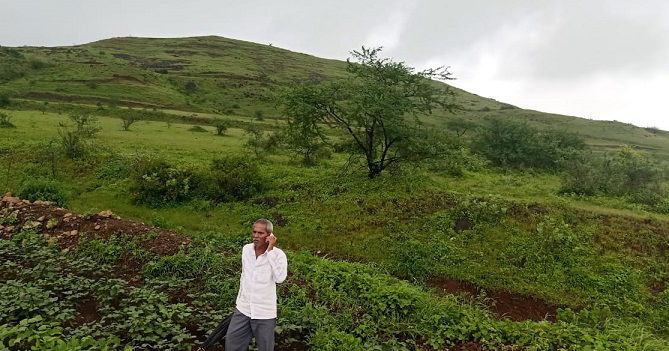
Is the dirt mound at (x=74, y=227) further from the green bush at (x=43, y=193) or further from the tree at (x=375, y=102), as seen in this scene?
the tree at (x=375, y=102)

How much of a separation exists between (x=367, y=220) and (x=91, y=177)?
1179 centimetres

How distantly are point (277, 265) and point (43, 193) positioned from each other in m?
12.8

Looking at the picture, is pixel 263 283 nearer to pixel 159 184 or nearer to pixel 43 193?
pixel 43 193

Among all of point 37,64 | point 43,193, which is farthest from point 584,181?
point 37,64

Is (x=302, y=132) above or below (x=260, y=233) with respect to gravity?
above

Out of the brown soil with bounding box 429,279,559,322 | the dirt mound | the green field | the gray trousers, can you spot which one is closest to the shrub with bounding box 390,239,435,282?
the green field

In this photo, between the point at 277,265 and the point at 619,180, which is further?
the point at 619,180

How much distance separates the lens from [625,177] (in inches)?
872

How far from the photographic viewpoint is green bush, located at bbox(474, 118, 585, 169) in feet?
92.0

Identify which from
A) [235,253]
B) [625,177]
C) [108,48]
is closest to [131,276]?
[235,253]

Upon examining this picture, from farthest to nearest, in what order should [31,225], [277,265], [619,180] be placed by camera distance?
1. [619,180]
2. [31,225]
3. [277,265]

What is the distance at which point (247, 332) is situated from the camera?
5480 mm

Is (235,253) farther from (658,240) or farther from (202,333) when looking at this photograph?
(658,240)

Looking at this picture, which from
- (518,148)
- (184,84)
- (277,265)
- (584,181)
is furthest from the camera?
(184,84)
